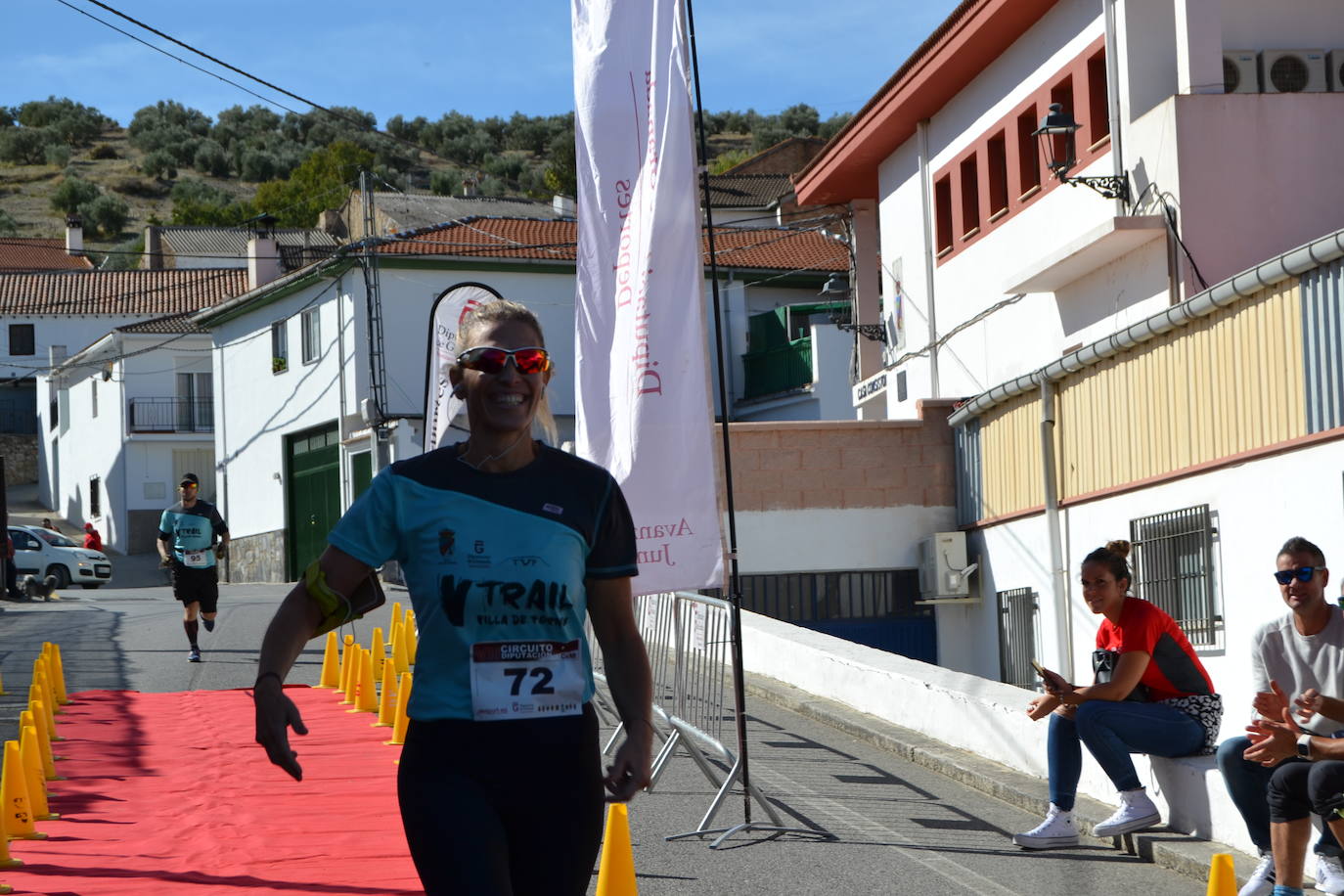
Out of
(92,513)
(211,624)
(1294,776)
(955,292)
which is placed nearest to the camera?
(1294,776)

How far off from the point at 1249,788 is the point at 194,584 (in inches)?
509

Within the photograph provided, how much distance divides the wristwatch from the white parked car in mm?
36883

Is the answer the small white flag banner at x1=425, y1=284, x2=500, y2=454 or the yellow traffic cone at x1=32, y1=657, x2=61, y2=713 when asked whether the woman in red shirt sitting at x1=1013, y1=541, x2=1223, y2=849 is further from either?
the small white flag banner at x1=425, y1=284, x2=500, y2=454

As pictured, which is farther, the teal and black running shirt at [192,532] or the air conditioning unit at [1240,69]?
the teal and black running shirt at [192,532]

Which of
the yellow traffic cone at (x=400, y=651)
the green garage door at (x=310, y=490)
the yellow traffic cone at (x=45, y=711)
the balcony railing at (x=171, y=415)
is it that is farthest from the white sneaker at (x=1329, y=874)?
the balcony railing at (x=171, y=415)

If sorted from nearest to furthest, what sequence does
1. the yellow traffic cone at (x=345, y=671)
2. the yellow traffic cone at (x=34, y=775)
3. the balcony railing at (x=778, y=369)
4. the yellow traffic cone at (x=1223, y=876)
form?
the yellow traffic cone at (x=1223, y=876) → the yellow traffic cone at (x=34, y=775) → the yellow traffic cone at (x=345, y=671) → the balcony railing at (x=778, y=369)

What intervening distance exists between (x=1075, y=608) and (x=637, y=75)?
9713 mm

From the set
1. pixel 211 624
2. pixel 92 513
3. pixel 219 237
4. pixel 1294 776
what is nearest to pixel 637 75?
pixel 1294 776

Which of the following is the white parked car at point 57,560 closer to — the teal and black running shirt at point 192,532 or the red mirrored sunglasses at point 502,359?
the teal and black running shirt at point 192,532

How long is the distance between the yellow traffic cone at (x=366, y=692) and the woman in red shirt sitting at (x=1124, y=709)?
267 inches

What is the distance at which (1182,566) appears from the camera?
14422 mm

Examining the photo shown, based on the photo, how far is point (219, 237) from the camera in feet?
259

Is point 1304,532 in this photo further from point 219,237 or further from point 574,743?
point 219,237

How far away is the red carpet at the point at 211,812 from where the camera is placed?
7.41m
